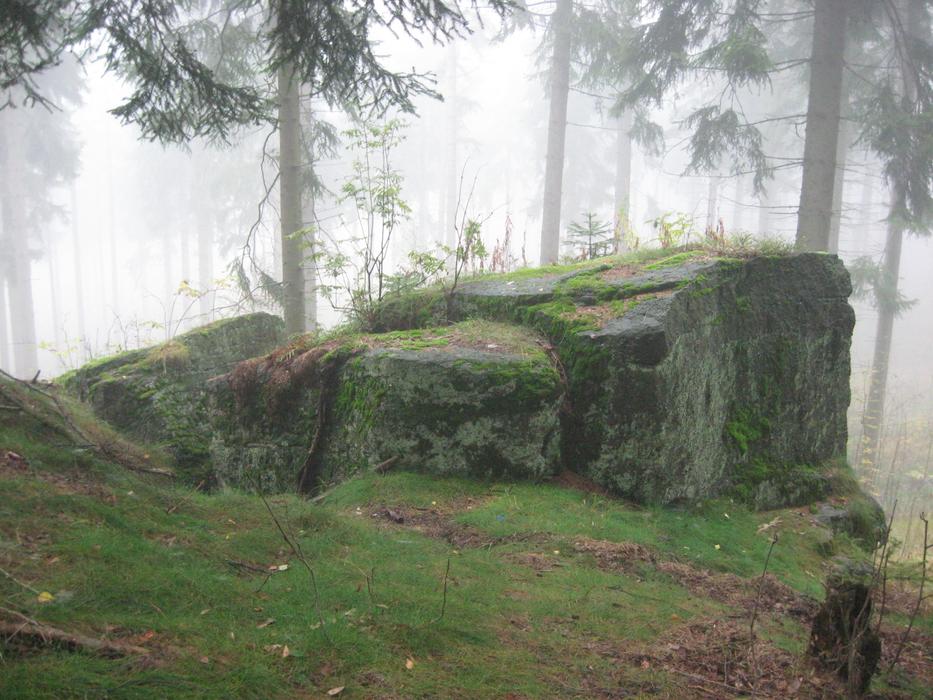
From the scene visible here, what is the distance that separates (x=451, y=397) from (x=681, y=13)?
32.7ft

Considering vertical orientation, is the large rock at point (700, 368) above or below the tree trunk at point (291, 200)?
below

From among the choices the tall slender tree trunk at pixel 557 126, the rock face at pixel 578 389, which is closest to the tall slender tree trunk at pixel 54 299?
the tall slender tree trunk at pixel 557 126

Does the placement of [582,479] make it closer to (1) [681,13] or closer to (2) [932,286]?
(1) [681,13]

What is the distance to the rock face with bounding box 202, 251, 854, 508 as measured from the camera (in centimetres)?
494

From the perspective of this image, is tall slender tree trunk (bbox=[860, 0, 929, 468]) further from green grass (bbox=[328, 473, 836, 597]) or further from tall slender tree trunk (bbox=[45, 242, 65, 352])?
tall slender tree trunk (bbox=[45, 242, 65, 352])

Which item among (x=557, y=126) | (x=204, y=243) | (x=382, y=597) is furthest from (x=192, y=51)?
(x=204, y=243)

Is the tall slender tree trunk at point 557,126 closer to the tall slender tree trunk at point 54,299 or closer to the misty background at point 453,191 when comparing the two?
the misty background at point 453,191

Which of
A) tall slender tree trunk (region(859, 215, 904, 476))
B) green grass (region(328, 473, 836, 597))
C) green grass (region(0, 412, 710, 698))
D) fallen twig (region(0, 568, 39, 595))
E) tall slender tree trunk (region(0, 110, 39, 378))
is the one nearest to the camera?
green grass (region(0, 412, 710, 698))

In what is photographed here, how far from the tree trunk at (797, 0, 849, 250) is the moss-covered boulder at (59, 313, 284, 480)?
31.7ft

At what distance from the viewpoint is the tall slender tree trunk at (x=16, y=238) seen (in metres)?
20.1

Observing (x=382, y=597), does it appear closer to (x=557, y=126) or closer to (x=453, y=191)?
(x=557, y=126)

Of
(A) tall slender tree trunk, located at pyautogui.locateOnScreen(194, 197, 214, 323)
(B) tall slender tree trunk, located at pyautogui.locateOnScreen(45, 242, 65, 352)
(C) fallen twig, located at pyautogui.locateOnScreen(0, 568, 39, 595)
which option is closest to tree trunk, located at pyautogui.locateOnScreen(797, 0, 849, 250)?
(C) fallen twig, located at pyautogui.locateOnScreen(0, 568, 39, 595)

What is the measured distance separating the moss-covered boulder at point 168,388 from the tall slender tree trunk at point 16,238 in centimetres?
1516

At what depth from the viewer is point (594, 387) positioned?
508 centimetres
